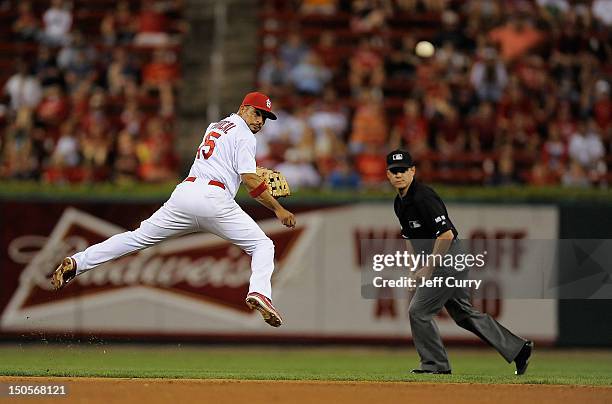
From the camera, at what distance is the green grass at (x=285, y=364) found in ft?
34.1

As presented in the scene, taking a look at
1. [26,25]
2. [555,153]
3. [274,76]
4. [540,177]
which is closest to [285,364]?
[540,177]

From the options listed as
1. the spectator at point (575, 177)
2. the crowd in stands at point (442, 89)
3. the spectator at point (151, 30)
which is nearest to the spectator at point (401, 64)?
the crowd in stands at point (442, 89)

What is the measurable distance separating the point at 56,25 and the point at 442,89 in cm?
668

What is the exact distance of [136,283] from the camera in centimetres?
1598

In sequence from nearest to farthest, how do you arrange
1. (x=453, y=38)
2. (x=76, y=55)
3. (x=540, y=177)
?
(x=540, y=177)
(x=453, y=38)
(x=76, y=55)

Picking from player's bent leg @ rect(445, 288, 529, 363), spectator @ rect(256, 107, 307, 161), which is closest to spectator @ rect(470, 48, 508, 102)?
spectator @ rect(256, 107, 307, 161)

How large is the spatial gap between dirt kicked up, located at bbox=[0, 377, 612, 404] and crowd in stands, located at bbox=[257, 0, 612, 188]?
7815 mm

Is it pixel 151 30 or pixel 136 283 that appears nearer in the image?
pixel 136 283

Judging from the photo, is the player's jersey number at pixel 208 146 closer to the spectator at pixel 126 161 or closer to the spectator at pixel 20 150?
the spectator at pixel 126 161

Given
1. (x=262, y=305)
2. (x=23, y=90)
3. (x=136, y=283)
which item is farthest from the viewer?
(x=23, y=90)

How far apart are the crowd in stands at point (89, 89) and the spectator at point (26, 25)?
0.7 inches

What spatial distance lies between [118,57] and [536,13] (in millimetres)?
6952

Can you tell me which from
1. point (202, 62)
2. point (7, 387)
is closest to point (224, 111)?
point (202, 62)

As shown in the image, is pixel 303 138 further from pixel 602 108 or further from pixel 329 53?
pixel 602 108
